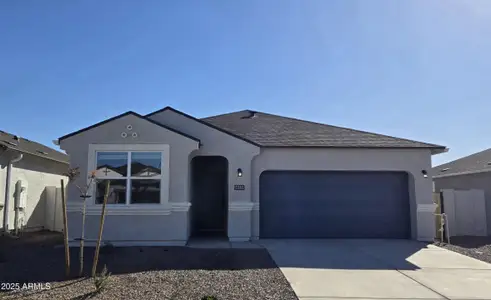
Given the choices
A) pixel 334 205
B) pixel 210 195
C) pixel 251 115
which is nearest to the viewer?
pixel 334 205

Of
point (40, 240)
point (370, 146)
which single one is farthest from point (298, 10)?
point (40, 240)

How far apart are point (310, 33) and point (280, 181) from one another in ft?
16.3

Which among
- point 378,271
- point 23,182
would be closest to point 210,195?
point 23,182

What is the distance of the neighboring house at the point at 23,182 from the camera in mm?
12422

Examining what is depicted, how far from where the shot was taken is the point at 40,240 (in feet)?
39.2

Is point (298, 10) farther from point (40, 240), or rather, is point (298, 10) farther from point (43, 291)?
point (40, 240)

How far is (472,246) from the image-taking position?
11.8 meters

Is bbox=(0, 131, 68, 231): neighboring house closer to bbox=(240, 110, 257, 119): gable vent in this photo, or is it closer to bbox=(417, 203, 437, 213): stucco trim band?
bbox=(240, 110, 257, 119): gable vent

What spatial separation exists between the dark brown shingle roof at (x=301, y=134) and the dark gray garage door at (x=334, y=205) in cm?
103

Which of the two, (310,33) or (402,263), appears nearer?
(402,263)

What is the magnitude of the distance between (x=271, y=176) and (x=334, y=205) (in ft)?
7.86

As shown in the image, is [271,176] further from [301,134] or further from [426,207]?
[426,207]

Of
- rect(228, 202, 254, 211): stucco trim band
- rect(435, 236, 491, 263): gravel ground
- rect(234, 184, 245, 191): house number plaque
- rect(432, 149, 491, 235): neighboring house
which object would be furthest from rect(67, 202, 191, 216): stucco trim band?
rect(432, 149, 491, 235): neighboring house

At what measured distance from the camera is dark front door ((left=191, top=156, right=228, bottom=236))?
48.1 ft
